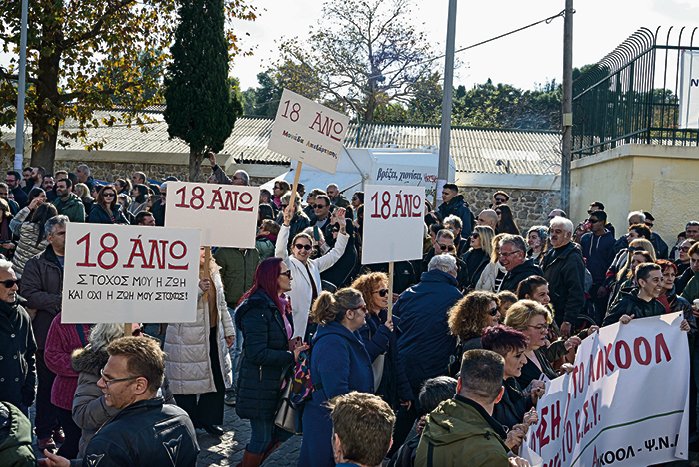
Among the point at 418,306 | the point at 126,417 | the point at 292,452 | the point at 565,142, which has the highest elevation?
the point at 565,142

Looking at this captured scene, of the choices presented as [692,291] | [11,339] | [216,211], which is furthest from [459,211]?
[11,339]

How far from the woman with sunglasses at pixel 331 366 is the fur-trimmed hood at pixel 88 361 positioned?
4.14 feet

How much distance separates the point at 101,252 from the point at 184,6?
1737 cm

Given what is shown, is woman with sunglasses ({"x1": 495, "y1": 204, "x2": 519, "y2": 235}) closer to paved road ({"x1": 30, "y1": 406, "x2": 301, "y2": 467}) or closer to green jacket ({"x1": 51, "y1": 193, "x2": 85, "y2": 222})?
paved road ({"x1": 30, "y1": 406, "x2": 301, "y2": 467})

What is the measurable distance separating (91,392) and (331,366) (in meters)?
1.39

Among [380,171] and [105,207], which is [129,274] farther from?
[380,171]

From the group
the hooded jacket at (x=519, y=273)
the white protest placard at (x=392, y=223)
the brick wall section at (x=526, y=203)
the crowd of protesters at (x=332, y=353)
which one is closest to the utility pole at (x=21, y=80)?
the crowd of protesters at (x=332, y=353)

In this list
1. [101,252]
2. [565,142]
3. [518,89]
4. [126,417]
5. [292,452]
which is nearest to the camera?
[126,417]

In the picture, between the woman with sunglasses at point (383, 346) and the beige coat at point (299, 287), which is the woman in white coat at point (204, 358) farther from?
the woman with sunglasses at point (383, 346)

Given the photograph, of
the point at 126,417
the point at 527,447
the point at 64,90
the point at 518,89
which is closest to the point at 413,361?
the point at 527,447

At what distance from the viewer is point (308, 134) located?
7117 mm

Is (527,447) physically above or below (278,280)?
below

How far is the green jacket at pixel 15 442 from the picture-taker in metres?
2.58

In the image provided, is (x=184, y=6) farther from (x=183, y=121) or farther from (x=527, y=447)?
(x=527, y=447)
